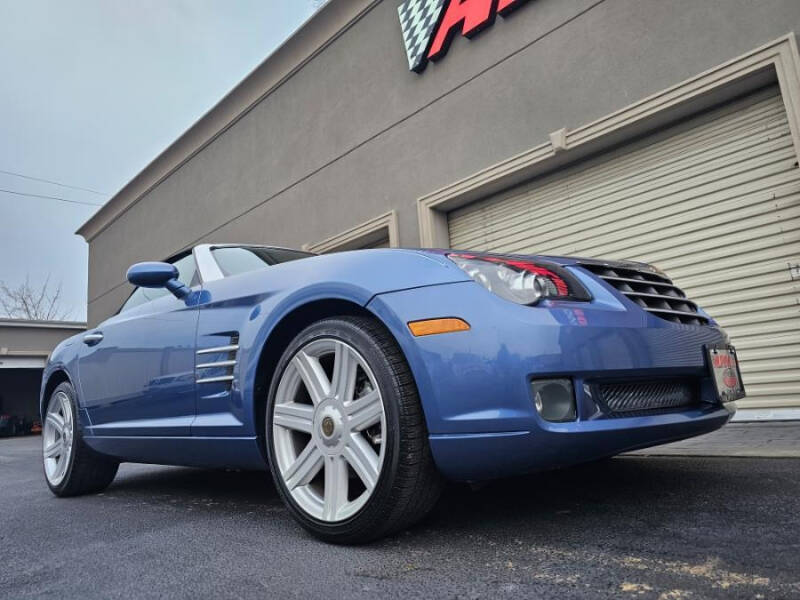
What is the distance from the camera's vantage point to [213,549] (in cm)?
191

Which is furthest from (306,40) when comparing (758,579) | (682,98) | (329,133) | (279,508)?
(758,579)

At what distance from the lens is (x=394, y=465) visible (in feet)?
5.59

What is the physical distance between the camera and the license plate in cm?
204

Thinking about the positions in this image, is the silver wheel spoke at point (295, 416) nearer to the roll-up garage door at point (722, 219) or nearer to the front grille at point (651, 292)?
the front grille at point (651, 292)

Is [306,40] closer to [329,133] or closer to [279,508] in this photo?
[329,133]

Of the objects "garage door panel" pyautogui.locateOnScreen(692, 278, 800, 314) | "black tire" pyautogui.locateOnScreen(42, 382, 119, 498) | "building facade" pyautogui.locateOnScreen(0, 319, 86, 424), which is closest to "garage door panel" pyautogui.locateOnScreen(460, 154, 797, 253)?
"garage door panel" pyautogui.locateOnScreen(692, 278, 800, 314)

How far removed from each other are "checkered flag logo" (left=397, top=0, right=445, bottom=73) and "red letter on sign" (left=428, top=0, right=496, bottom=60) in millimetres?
106

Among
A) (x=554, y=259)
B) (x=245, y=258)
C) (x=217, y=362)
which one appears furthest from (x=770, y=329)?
(x=217, y=362)

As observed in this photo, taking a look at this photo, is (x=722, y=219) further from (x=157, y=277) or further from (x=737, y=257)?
(x=157, y=277)

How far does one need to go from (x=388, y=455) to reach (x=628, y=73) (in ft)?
16.1

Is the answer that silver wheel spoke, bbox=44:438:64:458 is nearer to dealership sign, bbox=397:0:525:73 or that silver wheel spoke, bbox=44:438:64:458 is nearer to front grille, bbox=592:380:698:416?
front grille, bbox=592:380:698:416

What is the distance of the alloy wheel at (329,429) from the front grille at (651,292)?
0.92 m

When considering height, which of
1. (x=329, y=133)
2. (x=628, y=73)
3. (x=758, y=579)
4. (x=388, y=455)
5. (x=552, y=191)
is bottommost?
(x=758, y=579)

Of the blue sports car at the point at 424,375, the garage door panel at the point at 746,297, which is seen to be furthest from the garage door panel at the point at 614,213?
the blue sports car at the point at 424,375
